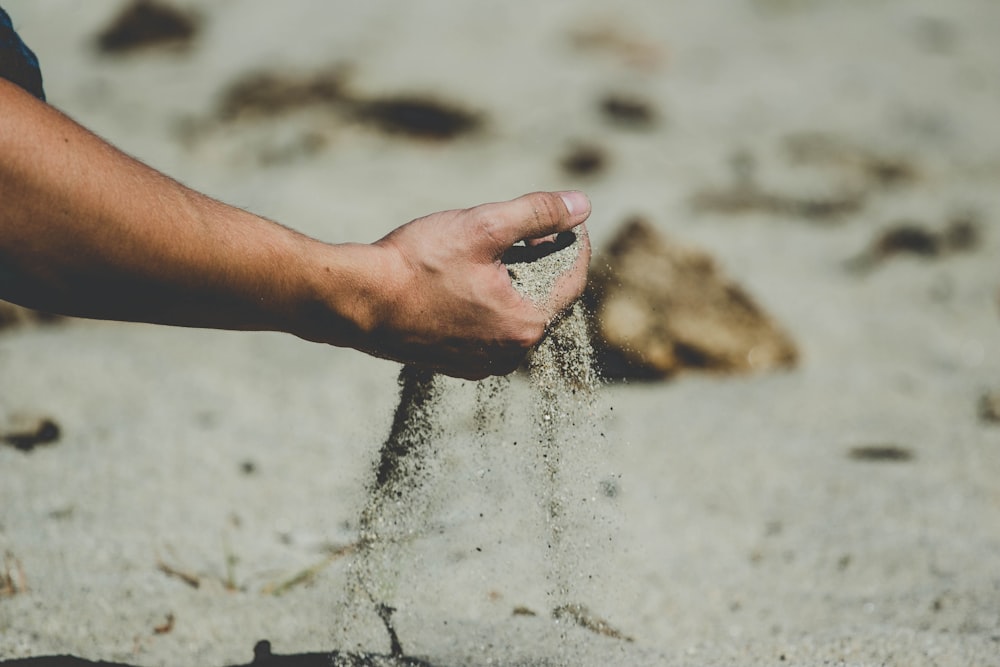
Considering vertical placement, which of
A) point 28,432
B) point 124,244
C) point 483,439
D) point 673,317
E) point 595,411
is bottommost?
point 28,432

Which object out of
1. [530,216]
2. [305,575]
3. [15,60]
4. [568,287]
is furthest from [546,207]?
[305,575]

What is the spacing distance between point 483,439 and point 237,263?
0.71 m

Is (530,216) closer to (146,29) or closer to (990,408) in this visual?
(990,408)

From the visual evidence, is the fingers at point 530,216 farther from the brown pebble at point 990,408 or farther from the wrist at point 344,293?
the brown pebble at point 990,408

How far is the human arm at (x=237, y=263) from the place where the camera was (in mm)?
1210

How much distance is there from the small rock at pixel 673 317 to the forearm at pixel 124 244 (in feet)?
6.02

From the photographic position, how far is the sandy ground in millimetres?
1939

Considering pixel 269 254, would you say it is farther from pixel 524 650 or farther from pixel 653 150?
pixel 653 150

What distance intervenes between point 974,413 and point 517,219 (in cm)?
216

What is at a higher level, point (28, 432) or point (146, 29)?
point (146, 29)

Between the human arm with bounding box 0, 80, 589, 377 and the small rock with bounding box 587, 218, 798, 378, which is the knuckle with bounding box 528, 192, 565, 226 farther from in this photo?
the small rock with bounding box 587, 218, 798, 378

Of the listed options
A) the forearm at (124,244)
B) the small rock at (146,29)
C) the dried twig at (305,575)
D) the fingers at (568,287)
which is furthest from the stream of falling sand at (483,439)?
the small rock at (146,29)

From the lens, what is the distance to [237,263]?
1.36 metres

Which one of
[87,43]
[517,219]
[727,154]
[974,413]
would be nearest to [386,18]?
[87,43]
